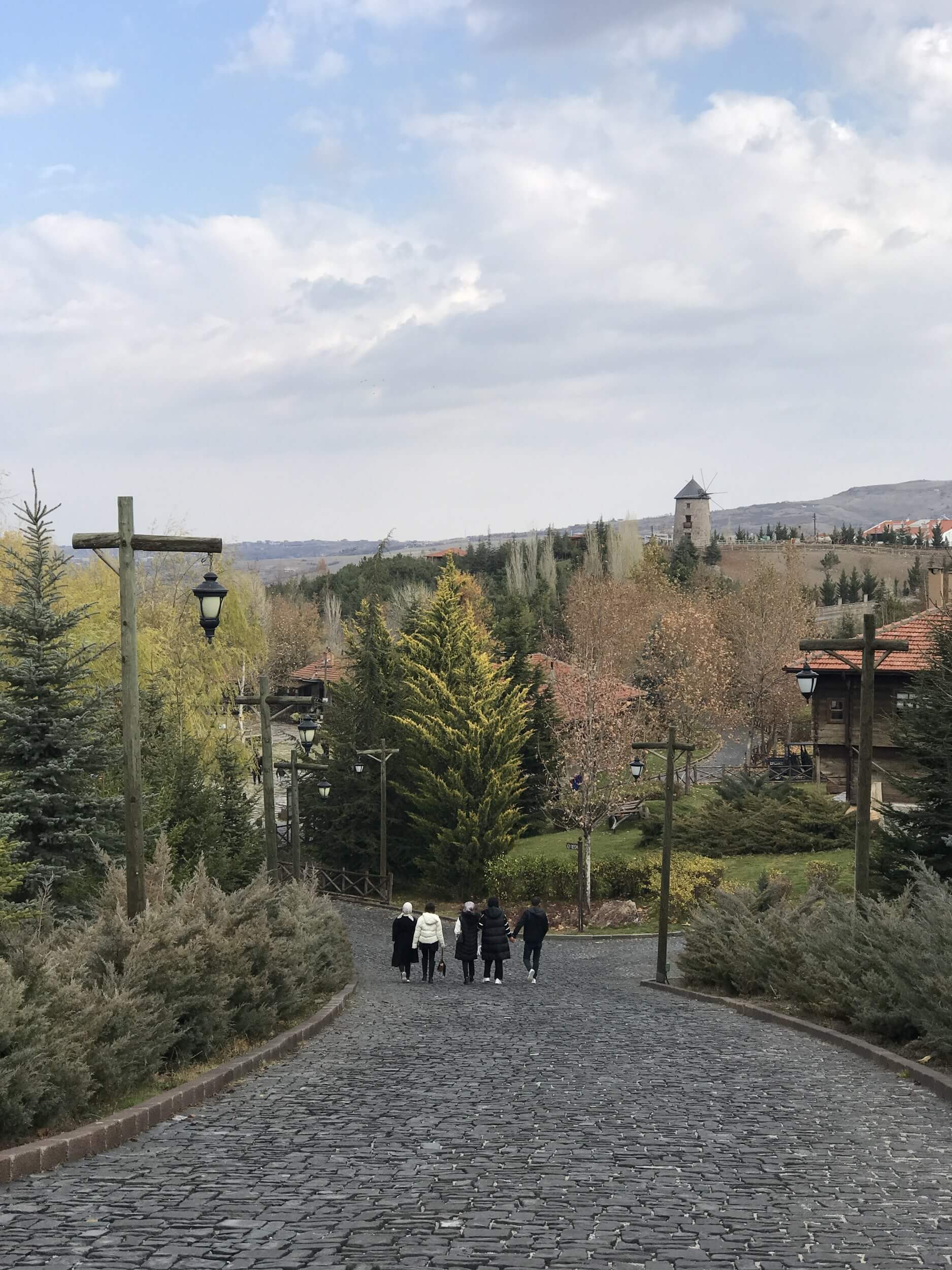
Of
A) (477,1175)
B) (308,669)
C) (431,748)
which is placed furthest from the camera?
(308,669)

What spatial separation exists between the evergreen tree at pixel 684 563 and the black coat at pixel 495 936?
8805cm

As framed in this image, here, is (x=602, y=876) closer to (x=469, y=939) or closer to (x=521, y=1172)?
(x=469, y=939)

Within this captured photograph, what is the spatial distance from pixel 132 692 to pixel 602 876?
33.8 meters

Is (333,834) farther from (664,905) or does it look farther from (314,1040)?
(314,1040)

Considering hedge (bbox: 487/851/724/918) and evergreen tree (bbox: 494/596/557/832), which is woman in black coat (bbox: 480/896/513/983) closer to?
hedge (bbox: 487/851/724/918)

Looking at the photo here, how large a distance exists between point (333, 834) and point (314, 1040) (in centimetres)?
3921

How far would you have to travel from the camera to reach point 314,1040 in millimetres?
14820

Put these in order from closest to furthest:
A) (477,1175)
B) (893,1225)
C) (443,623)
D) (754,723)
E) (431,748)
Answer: (893,1225) → (477,1175) → (431,748) → (443,623) → (754,723)

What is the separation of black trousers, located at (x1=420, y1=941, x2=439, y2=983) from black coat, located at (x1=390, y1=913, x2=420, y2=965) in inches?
8.5

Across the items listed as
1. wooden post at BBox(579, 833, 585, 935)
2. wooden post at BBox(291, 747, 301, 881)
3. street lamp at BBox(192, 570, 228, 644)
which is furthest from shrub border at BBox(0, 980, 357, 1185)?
wooden post at BBox(579, 833, 585, 935)

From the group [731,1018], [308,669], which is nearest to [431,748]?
[731,1018]

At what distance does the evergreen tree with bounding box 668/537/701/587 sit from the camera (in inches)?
4592

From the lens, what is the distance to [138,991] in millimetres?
11008

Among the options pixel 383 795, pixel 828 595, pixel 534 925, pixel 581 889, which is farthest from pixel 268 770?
pixel 828 595
